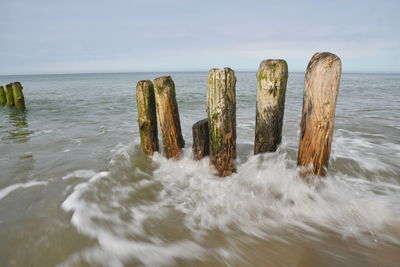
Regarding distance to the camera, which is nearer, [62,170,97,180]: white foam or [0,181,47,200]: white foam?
[0,181,47,200]: white foam

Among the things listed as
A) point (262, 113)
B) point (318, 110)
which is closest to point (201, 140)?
point (262, 113)

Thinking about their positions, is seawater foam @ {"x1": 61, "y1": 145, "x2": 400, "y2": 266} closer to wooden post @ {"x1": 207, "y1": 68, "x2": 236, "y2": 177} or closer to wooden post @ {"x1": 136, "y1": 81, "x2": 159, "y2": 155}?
wooden post @ {"x1": 207, "y1": 68, "x2": 236, "y2": 177}

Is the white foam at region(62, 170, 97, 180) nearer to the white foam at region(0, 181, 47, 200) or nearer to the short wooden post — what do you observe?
the white foam at region(0, 181, 47, 200)

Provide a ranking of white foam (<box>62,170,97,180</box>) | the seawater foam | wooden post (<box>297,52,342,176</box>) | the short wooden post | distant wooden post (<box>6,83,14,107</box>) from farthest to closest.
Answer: distant wooden post (<box>6,83,14,107</box>) → the short wooden post → white foam (<box>62,170,97,180</box>) → wooden post (<box>297,52,342,176</box>) → the seawater foam

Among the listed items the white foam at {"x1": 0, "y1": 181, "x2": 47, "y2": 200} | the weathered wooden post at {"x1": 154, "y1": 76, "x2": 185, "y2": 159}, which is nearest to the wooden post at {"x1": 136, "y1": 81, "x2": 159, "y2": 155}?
the weathered wooden post at {"x1": 154, "y1": 76, "x2": 185, "y2": 159}

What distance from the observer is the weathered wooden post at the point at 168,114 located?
3.84 meters

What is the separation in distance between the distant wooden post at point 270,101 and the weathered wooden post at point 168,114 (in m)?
1.39

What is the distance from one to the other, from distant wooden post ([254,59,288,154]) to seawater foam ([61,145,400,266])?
0.86 feet

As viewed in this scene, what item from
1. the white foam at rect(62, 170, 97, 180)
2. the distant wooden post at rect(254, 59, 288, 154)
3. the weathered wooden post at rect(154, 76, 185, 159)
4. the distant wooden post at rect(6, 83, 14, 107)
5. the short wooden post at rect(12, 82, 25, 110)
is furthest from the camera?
the distant wooden post at rect(6, 83, 14, 107)

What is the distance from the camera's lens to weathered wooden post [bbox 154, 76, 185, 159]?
384 cm

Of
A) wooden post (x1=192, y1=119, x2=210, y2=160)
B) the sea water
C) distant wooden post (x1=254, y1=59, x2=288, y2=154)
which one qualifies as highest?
distant wooden post (x1=254, y1=59, x2=288, y2=154)

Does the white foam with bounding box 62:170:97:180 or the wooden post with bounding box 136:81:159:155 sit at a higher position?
the wooden post with bounding box 136:81:159:155

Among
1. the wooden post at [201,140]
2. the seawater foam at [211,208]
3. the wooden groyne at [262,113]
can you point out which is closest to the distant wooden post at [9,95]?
the seawater foam at [211,208]

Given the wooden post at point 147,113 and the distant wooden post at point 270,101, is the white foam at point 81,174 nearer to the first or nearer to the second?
the wooden post at point 147,113
